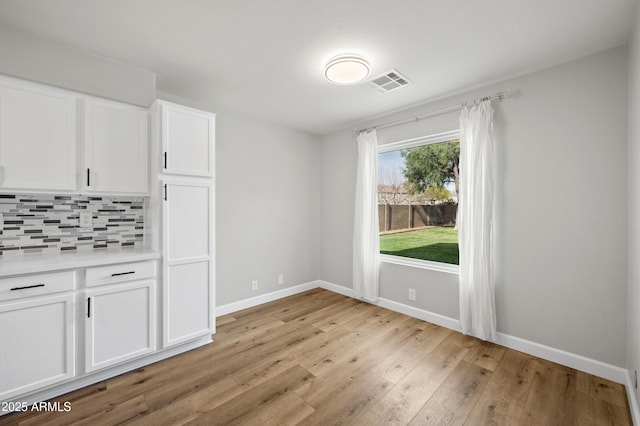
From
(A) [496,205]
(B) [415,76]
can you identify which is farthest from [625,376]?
(B) [415,76]

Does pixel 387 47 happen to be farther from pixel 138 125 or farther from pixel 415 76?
pixel 138 125

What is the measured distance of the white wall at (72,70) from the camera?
6.49 ft

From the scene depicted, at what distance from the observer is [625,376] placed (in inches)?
80.4

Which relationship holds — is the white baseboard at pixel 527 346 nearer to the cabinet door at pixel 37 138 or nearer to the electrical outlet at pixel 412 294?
the electrical outlet at pixel 412 294

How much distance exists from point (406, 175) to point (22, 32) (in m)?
3.89

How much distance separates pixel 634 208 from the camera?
5.98ft

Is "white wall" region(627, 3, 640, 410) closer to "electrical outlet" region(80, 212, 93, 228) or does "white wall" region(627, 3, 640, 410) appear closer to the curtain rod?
the curtain rod

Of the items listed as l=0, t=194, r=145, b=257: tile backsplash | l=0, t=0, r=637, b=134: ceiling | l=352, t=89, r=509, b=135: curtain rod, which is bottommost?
l=0, t=194, r=145, b=257: tile backsplash

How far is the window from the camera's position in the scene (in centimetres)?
322

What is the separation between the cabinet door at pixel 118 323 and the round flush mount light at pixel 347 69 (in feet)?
8.01

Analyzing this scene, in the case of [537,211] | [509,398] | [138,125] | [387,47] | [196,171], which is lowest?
[509,398]

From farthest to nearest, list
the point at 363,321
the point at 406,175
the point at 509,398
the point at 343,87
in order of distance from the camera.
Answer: the point at 406,175 < the point at 363,321 < the point at 343,87 < the point at 509,398

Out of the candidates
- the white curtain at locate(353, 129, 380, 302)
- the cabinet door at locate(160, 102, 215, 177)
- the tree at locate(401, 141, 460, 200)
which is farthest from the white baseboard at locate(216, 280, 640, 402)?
the cabinet door at locate(160, 102, 215, 177)

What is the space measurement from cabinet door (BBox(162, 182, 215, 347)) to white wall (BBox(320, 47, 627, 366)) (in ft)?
9.58
